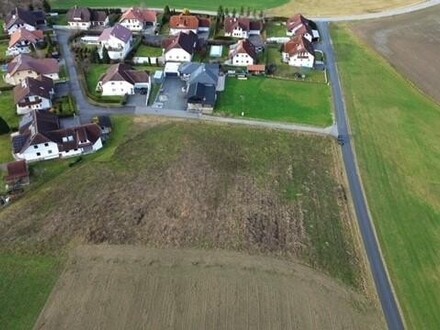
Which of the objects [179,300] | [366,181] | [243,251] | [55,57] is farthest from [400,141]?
[55,57]

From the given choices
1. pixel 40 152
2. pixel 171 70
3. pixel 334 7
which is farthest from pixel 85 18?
pixel 334 7

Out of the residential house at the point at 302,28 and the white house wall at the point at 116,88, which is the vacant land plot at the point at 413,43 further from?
the white house wall at the point at 116,88

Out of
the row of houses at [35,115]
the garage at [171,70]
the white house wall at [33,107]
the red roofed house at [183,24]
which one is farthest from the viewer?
the red roofed house at [183,24]

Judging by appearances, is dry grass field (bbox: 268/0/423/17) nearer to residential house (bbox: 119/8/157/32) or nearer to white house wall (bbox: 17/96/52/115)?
residential house (bbox: 119/8/157/32)

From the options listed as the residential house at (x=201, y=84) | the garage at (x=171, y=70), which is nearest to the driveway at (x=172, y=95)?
the garage at (x=171, y=70)

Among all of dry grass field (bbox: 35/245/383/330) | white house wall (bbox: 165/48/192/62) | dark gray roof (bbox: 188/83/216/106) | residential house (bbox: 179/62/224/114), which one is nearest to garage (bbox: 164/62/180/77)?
residential house (bbox: 179/62/224/114)

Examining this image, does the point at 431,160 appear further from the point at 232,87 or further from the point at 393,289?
the point at 232,87
